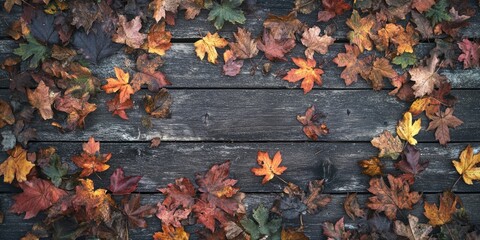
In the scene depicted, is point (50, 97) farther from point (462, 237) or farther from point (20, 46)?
point (462, 237)

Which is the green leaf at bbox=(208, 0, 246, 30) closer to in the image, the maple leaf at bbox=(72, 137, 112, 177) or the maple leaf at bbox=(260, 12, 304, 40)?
the maple leaf at bbox=(260, 12, 304, 40)

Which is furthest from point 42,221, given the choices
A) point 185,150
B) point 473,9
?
point 473,9

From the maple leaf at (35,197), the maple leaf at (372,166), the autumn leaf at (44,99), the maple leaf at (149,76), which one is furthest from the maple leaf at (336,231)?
the autumn leaf at (44,99)

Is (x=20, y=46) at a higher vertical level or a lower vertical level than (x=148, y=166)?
higher

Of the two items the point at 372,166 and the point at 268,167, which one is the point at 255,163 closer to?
the point at 268,167

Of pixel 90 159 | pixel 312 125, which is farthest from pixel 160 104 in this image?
pixel 312 125

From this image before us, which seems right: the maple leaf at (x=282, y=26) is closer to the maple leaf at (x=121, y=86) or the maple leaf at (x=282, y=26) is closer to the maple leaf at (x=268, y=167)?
the maple leaf at (x=268, y=167)
